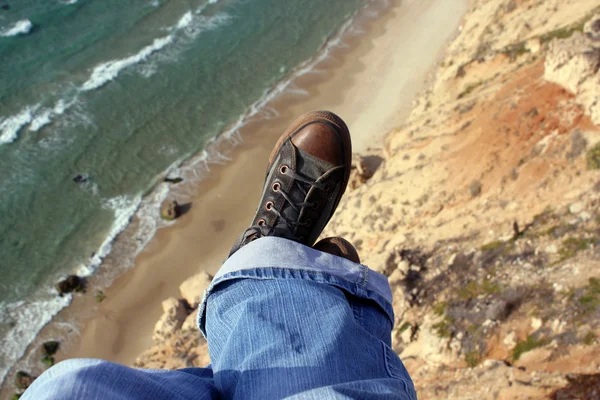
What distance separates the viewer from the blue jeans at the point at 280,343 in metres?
1.64

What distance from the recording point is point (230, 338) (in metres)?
2.16

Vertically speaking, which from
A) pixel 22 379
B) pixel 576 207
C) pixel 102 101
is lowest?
pixel 22 379

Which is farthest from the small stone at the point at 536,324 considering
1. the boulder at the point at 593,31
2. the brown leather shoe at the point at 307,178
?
the boulder at the point at 593,31

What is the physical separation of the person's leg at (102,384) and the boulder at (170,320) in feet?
18.7

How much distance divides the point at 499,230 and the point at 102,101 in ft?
37.7

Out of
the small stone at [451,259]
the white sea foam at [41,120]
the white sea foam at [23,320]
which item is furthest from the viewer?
the white sea foam at [41,120]

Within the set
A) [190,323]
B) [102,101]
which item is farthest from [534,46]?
[102,101]

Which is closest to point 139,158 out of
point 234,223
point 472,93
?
point 234,223

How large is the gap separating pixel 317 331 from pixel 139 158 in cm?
1016

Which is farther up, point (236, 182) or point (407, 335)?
point (407, 335)

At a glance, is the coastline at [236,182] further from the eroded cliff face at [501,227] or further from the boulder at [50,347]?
the eroded cliff face at [501,227]

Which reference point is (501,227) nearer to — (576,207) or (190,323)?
Result: (576,207)

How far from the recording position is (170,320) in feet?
24.6

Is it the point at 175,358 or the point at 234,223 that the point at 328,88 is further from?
the point at 175,358
